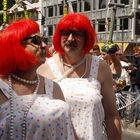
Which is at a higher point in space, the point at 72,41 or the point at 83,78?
the point at 72,41

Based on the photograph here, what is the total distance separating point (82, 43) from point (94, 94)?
0.37 metres

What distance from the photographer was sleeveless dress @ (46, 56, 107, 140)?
3287 millimetres

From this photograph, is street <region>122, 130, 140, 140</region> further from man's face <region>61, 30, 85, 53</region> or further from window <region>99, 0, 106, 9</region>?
window <region>99, 0, 106, 9</region>

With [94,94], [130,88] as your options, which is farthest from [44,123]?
[130,88]

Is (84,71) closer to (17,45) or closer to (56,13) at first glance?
(17,45)

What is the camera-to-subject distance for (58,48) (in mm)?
3518

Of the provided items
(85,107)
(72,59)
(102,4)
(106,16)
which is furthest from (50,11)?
(85,107)

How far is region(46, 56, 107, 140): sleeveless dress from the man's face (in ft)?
0.74

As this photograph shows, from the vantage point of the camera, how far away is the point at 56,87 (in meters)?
2.84

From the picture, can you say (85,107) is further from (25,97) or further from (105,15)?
(105,15)

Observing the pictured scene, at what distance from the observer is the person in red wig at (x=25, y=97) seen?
2.49m

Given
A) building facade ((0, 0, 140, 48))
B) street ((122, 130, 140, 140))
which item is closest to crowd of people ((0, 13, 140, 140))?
street ((122, 130, 140, 140))

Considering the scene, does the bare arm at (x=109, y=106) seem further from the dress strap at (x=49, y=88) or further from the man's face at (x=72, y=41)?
the dress strap at (x=49, y=88)

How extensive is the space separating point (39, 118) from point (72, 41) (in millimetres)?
1006
